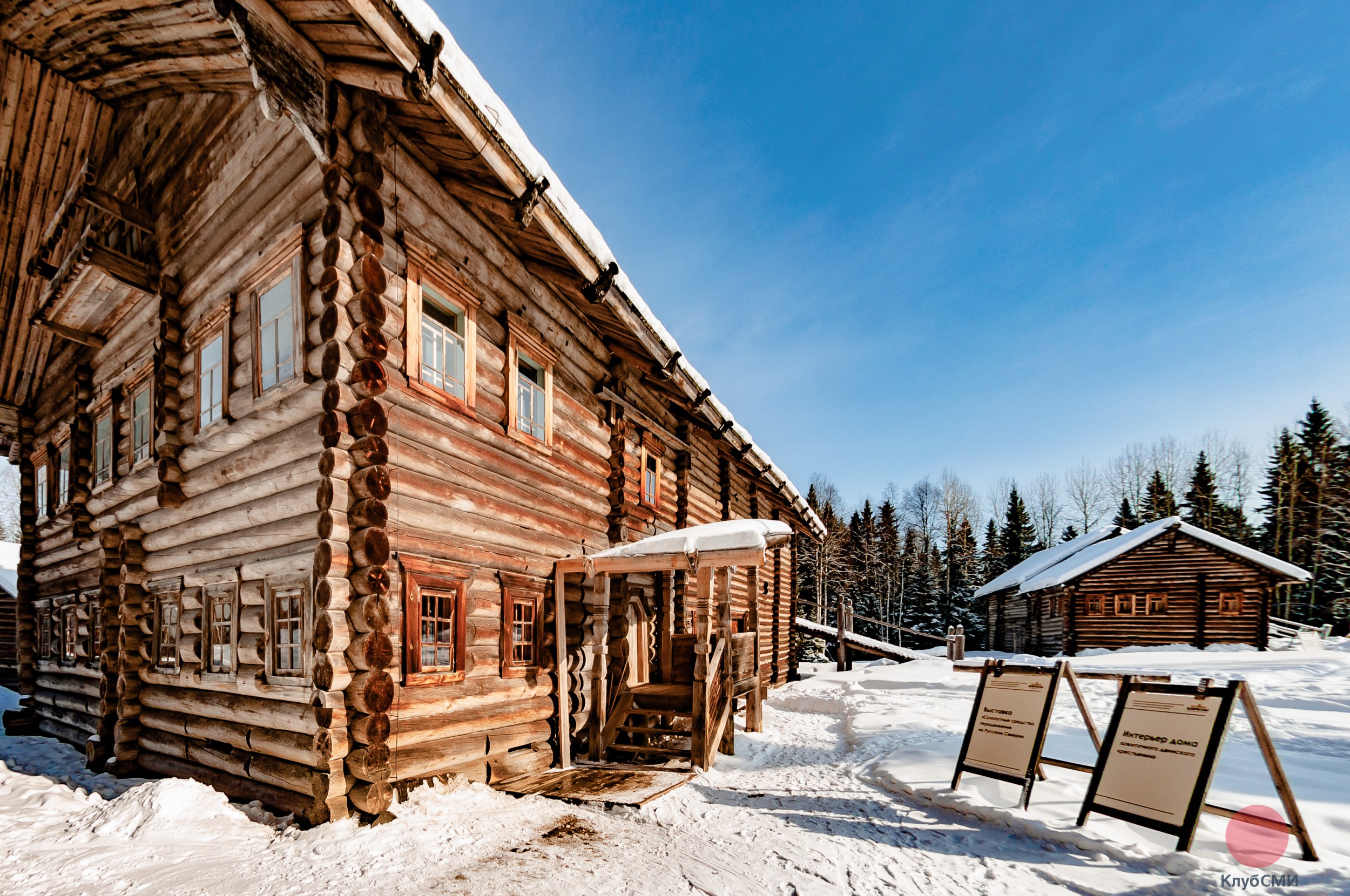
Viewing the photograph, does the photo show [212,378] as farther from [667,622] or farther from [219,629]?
[667,622]

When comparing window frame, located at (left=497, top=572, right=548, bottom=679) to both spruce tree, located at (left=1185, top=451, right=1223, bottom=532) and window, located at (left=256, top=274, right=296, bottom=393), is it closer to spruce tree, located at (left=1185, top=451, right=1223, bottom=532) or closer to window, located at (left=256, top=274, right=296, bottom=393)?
window, located at (left=256, top=274, right=296, bottom=393)

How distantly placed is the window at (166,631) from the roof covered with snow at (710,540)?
5.21 metres

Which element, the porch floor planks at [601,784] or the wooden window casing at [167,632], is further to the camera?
the wooden window casing at [167,632]

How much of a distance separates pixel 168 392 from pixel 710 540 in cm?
696

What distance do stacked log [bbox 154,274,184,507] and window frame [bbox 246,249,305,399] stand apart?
2.03m

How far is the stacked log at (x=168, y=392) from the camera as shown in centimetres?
775

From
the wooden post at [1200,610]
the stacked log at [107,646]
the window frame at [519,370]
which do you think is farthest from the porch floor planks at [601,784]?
the wooden post at [1200,610]

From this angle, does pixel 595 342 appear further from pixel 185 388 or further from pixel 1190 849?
pixel 1190 849

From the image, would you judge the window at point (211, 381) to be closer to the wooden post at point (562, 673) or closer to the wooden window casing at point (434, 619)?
the wooden window casing at point (434, 619)

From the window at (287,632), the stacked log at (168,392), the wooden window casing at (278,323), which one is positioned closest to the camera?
the window at (287,632)

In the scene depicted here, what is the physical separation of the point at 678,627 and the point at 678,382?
474 cm

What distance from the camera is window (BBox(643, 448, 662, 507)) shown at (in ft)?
38.8

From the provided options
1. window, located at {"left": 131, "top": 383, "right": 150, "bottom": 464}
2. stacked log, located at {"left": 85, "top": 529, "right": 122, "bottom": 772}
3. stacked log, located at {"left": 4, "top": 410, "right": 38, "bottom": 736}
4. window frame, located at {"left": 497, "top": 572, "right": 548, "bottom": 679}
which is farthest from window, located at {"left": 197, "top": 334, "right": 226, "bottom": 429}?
stacked log, located at {"left": 4, "top": 410, "right": 38, "bottom": 736}

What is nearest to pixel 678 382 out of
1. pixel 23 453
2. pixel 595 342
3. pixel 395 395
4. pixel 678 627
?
pixel 595 342
